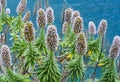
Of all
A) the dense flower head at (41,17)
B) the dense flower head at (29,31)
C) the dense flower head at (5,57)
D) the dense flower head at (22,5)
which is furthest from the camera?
the dense flower head at (22,5)

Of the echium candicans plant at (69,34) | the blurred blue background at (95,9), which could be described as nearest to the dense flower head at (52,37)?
the echium candicans plant at (69,34)

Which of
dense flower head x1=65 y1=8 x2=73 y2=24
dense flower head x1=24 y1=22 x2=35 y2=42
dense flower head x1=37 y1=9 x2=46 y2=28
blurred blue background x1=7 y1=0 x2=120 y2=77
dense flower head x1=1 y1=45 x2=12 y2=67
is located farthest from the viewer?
blurred blue background x1=7 y1=0 x2=120 y2=77

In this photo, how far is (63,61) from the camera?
6.93ft

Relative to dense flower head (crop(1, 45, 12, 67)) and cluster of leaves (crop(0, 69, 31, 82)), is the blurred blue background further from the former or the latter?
dense flower head (crop(1, 45, 12, 67))

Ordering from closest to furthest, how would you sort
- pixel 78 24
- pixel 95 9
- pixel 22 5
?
pixel 78 24 → pixel 22 5 → pixel 95 9

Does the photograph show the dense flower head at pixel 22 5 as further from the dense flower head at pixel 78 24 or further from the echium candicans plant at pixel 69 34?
the dense flower head at pixel 78 24

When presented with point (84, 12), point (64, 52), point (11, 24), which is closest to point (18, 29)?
point (11, 24)

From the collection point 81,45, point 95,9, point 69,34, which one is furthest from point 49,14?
point 95,9

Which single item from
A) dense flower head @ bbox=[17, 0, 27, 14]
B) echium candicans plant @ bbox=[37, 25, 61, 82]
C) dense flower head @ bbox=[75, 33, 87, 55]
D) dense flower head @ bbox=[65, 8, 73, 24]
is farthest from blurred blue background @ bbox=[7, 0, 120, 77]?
dense flower head @ bbox=[75, 33, 87, 55]

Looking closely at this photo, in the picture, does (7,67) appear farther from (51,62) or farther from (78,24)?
(78,24)

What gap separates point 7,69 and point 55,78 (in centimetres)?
22

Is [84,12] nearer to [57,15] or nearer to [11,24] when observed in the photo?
[57,15]

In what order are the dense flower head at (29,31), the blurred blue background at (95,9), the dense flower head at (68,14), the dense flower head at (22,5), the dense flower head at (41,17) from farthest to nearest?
1. the blurred blue background at (95,9)
2. the dense flower head at (22,5)
3. the dense flower head at (68,14)
4. the dense flower head at (41,17)
5. the dense flower head at (29,31)

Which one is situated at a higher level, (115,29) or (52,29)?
(115,29)
